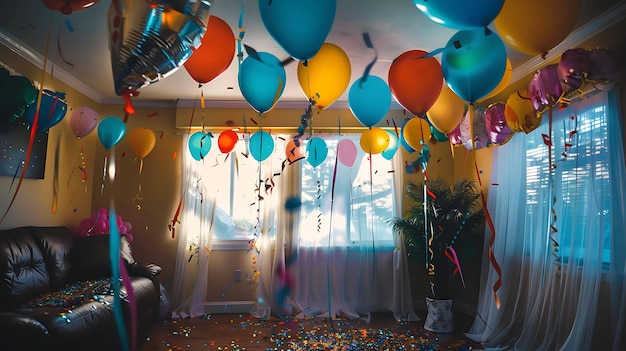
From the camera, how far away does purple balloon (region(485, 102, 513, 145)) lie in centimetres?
268

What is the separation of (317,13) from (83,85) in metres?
3.26

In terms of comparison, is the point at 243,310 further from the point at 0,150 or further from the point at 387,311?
the point at 0,150

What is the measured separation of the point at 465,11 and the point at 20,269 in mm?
3202

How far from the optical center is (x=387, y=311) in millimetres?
4188

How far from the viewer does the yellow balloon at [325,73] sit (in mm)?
2154

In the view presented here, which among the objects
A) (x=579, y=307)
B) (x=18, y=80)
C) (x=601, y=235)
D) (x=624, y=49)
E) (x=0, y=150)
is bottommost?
(x=579, y=307)

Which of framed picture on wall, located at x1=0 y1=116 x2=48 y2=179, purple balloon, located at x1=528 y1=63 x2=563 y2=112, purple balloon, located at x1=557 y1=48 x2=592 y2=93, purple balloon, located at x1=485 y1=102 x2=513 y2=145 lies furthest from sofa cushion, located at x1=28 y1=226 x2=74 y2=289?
purple balloon, located at x1=557 y1=48 x2=592 y2=93

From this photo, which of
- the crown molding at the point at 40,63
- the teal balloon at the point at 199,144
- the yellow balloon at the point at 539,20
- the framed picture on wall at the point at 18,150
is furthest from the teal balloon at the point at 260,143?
the yellow balloon at the point at 539,20

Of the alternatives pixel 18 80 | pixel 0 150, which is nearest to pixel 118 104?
pixel 0 150

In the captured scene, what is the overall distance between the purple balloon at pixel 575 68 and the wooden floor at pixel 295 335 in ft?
6.78

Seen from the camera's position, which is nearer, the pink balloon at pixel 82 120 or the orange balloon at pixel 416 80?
the orange balloon at pixel 416 80

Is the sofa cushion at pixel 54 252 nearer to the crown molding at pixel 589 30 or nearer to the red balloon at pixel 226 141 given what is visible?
the red balloon at pixel 226 141

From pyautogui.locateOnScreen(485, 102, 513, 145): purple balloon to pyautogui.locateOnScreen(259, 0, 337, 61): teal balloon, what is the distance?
64.2 inches

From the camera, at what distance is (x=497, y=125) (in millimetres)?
2703
